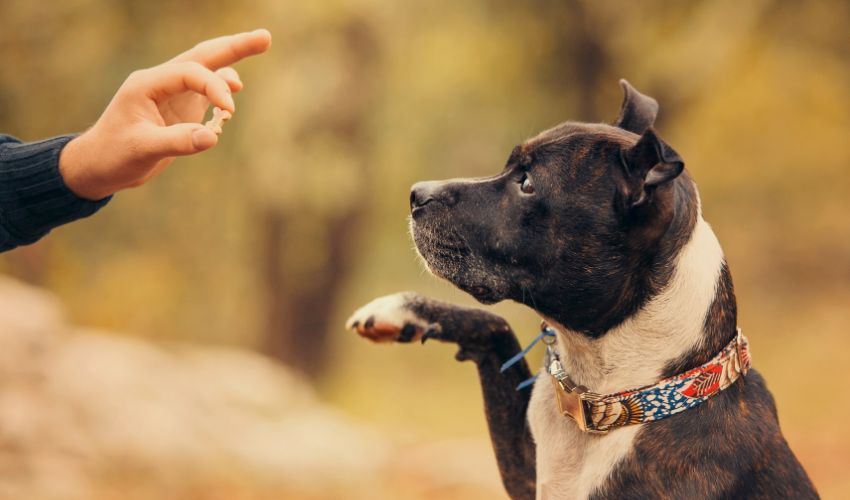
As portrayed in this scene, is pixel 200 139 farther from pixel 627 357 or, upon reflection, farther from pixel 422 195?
pixel 627 357

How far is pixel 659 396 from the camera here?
2.28m

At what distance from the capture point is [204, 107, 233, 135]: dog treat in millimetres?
2049

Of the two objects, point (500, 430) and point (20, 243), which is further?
point (500, 430)

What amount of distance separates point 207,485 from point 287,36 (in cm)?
442

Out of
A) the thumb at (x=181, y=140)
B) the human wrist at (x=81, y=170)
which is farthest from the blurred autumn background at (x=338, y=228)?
the thumb at (x=181, y=140)

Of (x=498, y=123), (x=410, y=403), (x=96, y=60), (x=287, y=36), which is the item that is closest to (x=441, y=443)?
(x=410, y=403)

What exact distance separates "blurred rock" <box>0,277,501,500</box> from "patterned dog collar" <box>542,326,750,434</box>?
4.40 metres

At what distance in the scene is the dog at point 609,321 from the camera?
227 cm

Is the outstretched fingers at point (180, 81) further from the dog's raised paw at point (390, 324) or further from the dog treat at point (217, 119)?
the dog's raised paw at point (390, 324)

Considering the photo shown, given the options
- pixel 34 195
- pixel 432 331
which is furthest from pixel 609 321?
pixel 34 195

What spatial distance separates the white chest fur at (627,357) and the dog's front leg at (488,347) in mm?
217

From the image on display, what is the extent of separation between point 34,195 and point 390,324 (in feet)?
3.29

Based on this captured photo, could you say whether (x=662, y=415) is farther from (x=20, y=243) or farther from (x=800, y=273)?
(x=800, y=273)

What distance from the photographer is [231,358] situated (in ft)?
26.0
